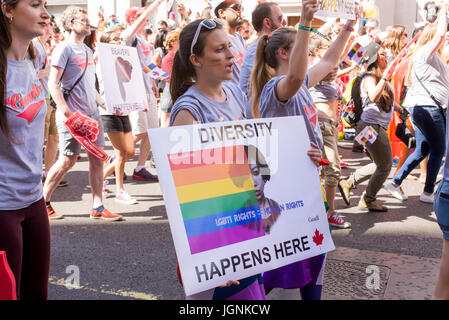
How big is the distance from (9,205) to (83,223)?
328 centimetres

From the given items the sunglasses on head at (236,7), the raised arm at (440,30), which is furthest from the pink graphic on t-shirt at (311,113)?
the sunglasses on head at (236,7)

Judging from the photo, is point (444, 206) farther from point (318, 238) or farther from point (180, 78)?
point (180, 78)

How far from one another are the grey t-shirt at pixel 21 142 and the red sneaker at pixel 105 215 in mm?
3169

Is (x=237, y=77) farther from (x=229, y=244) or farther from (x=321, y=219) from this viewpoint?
(x=229, y=244)

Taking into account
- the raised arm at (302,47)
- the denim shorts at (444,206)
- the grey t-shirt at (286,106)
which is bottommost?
the denim shorts at (444,206)

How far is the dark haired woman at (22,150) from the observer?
2.34m

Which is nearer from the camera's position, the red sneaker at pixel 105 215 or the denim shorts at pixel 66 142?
the denim shorts at pixel 66 142

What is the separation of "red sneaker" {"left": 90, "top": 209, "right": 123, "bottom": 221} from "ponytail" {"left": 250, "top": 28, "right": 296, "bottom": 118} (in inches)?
113

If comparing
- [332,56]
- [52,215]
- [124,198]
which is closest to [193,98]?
[332,56]

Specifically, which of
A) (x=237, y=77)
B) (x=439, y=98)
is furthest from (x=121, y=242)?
(x=439, y=98)

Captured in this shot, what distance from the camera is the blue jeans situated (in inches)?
242

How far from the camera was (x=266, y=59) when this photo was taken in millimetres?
3279

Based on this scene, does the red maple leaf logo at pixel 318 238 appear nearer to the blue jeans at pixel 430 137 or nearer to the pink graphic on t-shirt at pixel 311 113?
the pink graphic on t-shirt at pixel 311 113
